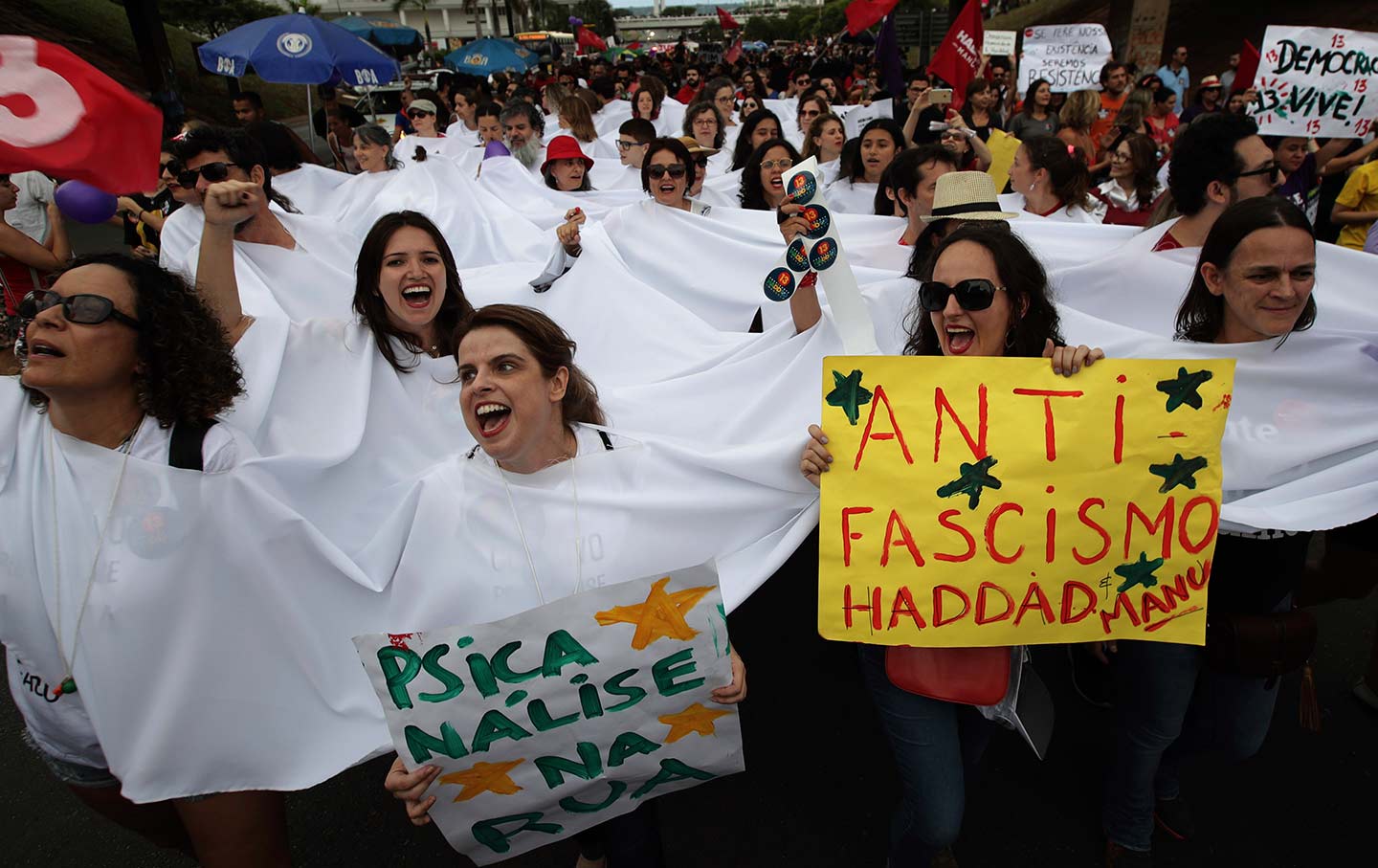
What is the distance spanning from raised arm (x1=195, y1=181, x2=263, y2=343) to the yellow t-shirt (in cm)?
604

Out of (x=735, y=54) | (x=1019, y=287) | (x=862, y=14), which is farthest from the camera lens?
(x=735, y=54)

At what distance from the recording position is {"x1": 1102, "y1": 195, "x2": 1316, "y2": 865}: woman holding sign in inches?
90.8

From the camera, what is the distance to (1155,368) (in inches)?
80.7

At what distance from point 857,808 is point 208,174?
363 centimetres

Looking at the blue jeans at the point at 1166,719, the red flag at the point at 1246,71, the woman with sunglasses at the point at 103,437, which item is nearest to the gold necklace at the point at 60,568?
the woman with sunglasses at the point at 103,437

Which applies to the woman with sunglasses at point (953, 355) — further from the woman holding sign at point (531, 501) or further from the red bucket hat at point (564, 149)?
the red bucket hat at point (564, 149)

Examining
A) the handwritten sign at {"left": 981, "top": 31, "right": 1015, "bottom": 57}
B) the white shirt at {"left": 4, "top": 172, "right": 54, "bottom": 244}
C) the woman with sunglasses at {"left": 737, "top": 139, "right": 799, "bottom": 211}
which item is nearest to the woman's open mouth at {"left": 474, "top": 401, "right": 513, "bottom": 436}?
the woman with sunglasses at {"left": 737, "top": 139, "right": 799, "bottom": 211}

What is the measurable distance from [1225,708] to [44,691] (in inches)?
128

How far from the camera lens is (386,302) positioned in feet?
10.5

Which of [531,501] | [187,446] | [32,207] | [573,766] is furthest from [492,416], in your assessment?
[32,207]

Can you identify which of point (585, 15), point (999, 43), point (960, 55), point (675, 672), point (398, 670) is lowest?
point (675, 672)

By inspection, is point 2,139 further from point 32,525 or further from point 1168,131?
point 1168,131

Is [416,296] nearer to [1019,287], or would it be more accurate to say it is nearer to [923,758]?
[1019,287]

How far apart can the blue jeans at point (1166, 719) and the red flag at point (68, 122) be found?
11.2 ft
